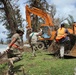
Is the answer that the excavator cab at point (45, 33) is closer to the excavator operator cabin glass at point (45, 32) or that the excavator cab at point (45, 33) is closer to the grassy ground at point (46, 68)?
the excavator operator cabin glass at point (45, 32)

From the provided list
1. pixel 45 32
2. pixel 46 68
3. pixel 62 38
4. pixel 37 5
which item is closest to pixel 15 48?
pixel 46 68

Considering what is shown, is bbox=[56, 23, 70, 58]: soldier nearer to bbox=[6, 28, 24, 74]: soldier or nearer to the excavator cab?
bbox=[6, 28, 24, 74]: soldier

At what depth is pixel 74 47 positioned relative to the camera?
1650 centimetres

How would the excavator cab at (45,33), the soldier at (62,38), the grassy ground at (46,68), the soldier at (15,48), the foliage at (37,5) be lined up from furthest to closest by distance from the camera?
the foliage at (37,5), the excavator cab at (45,33), the soldier at (62,38), the grassy ground at (46,68), the soldier at (15,48)

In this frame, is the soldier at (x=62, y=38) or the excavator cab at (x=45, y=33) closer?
the soldier at (x=62, y=38)

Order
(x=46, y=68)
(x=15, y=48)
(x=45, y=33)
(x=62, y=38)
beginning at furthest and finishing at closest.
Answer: (x=45, y=33) < (x=62, y=38) < (x=46, y=68) < (x=15, y=48)

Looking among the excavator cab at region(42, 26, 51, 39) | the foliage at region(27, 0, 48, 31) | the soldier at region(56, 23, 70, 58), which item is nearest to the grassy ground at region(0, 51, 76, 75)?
the soldier at region(56, 23, 70, 58)

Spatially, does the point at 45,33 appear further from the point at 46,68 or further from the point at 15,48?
the point at 15,48

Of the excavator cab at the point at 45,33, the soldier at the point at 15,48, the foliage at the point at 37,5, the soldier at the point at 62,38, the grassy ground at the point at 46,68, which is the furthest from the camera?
the foliage at the point at 37,5

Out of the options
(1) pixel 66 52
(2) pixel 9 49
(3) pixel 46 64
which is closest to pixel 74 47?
(1) pixel 66 52

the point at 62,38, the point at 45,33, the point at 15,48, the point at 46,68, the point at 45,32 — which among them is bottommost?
the point at 46,68

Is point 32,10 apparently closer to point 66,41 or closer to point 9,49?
point 66,41

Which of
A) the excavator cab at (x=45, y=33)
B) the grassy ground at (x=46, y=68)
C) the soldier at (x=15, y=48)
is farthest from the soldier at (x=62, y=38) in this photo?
the excavator cab at (x=45, y=33)

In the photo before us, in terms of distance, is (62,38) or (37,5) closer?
(62,38)
